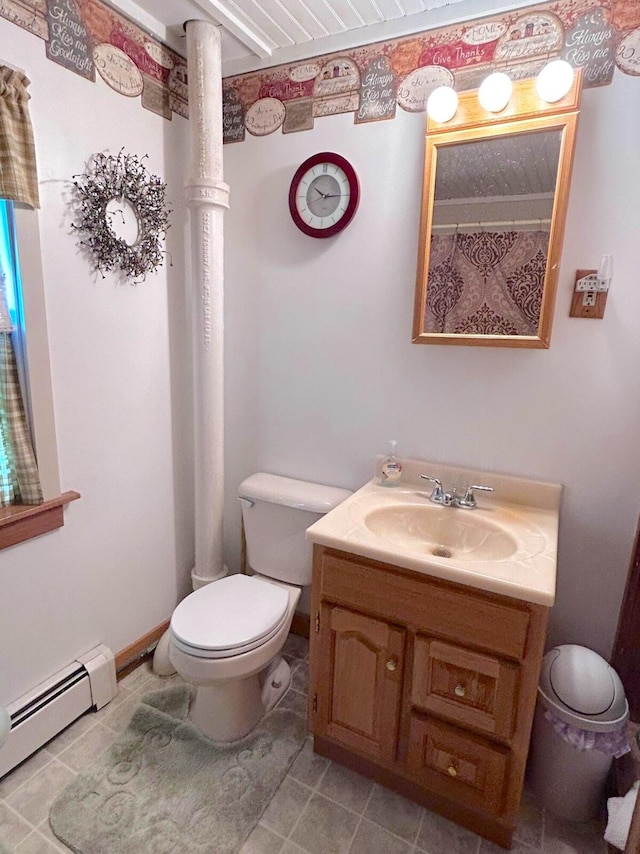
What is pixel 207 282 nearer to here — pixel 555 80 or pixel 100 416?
pixel 100 416

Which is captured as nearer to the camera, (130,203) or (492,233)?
(492,233)

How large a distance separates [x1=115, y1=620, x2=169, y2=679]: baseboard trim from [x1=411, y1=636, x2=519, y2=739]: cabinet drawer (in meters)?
1.19

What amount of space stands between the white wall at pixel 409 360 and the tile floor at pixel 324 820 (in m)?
0.55

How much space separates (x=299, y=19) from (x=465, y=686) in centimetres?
207

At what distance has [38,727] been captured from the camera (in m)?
1.48

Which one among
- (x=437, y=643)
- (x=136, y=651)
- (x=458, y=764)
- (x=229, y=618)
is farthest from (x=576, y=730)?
(x=136, y=651)

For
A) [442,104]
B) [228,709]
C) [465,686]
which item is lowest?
[228,709]

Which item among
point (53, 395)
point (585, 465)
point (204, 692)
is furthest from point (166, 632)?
point (585, 465)

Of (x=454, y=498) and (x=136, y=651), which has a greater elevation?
(x=454, y=498)

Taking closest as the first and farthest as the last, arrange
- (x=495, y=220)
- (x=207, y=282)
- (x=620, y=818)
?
(x=620, y=818), (x=495, y=220), (x=207, y=282)

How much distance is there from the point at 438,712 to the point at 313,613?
1.40 feet

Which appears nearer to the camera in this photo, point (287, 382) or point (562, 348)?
Result: point (562, 348)

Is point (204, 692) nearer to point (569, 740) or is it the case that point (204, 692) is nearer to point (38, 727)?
point (38, 727)

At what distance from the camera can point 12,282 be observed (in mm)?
1344
